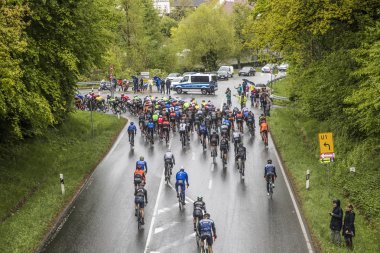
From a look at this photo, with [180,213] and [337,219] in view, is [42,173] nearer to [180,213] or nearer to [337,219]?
[180,213]

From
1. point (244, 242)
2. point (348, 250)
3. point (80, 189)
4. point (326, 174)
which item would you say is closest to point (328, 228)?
point (348, 250)

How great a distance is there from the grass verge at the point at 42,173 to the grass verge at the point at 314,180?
917 cm

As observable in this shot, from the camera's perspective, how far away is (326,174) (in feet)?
72.3

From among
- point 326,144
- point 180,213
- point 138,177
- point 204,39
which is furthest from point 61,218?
point 204,39

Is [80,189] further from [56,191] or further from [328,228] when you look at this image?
[328,228]

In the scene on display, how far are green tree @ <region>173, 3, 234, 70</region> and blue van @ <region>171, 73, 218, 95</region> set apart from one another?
22.6 metres

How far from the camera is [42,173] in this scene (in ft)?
77.2

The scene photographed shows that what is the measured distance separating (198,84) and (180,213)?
102ft

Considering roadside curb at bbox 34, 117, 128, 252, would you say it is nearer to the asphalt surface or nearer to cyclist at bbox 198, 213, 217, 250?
the asphalt surface

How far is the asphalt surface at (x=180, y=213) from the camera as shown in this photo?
16.2 m

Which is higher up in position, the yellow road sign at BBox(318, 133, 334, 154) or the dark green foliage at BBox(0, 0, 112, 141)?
the dark green foliage at BBox(0, 0, 112, 141)

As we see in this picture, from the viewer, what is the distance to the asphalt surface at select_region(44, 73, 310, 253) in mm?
16219

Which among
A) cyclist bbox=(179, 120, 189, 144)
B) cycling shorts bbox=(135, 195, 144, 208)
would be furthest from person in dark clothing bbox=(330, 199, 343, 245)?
cyclist bbox=(179, 120, 189, 144)

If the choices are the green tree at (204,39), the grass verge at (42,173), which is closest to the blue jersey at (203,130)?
the grass verge at (42,173)
